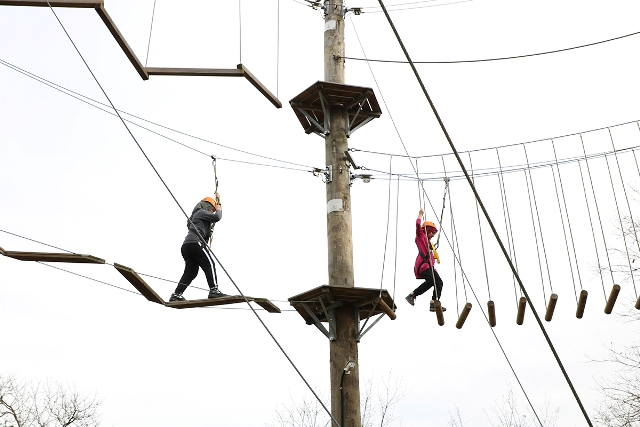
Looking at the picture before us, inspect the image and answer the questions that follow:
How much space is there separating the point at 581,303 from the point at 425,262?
6.65 ft

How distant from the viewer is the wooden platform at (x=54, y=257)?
19.9 ft

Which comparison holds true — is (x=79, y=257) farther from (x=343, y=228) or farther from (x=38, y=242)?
(x=343, y=228)

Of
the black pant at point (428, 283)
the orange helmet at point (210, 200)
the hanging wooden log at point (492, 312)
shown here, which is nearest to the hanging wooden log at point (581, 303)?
the hanging wooden log at point (492, 312)

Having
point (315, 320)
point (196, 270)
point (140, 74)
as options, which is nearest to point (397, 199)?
point (315, 320)

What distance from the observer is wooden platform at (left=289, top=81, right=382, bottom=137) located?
7.38 metres

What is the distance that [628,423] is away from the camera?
11766 mm

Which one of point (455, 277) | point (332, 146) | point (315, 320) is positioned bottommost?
point (315, 320)

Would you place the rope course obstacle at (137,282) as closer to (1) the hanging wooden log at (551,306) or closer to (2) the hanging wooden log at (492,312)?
(2) the hanging wooden log at (492,312)

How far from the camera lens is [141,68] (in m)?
6.56

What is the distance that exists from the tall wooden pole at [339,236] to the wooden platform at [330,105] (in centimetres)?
10

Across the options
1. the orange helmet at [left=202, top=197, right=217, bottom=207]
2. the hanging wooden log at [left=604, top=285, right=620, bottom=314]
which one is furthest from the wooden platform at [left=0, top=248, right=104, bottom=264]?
the hanging wooden log at [left=604, top=285, right=620, bottom=314]

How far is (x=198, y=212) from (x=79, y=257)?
1.78 meters

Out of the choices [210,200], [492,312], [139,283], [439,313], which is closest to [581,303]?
[492,312]

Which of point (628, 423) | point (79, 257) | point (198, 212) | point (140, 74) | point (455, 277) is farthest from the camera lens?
point (628, 423)
